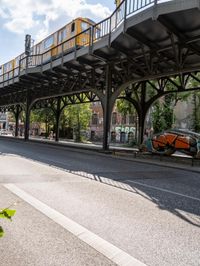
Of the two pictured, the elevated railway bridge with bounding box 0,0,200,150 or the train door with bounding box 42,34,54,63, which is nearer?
the elevated railway bridge with bounding box 0,0,200,150

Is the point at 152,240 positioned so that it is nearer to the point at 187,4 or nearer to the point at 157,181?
the point at 157,181

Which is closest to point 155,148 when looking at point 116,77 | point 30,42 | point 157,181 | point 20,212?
point 116,77

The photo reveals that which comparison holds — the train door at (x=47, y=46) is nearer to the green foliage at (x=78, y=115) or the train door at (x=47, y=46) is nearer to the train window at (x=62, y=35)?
the train window at (x=62, y=35)

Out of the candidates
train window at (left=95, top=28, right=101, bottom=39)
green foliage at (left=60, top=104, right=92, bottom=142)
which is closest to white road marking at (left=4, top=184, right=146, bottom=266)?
train window at (left=95, top=28, right=101, bottom=39)

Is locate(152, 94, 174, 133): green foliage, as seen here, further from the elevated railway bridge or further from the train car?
the train car

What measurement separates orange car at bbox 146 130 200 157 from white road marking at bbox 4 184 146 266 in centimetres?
1243

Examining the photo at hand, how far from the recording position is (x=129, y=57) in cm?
1933

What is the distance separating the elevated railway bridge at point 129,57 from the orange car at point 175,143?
3.40 metres

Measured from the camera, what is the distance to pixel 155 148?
19.8 m

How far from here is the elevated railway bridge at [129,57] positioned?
1413 centimetres

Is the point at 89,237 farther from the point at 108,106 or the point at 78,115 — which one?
the point at 78,115

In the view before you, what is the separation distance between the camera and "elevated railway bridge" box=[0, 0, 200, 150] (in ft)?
46.4

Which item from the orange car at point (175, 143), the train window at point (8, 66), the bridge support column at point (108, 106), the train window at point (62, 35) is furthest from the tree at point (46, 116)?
the orange car at point (175, 143)

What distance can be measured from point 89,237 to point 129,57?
52.3ft
